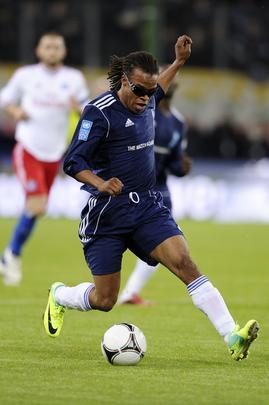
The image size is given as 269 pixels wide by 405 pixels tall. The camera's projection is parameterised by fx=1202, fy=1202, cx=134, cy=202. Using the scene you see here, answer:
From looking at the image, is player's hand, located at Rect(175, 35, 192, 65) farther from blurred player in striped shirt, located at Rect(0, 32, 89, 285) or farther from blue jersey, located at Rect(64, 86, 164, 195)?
blurred player in striped shirt, located at Rect(0, 32, 89, 285)

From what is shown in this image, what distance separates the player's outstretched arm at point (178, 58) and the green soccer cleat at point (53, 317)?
180cm

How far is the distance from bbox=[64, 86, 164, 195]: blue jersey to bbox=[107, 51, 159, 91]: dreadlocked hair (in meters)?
0.14

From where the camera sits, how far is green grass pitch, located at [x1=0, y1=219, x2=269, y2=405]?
7.09 m

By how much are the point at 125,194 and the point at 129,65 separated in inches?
36.9

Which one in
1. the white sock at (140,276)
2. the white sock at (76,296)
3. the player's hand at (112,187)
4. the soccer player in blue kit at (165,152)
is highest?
the player's hand at (112,187)

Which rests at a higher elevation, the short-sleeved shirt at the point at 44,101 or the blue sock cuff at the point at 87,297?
the blue sock cuff at the point at 87,297

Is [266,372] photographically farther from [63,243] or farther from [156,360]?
[63,243]

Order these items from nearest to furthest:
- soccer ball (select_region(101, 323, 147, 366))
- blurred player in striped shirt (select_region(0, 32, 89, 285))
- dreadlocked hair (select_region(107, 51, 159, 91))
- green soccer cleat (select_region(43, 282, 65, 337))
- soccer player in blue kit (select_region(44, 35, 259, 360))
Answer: soccer ball (select_region(101, 323, 147, 366)) < soccer player in blue kit (select_region(44, 35, 259, 360)) < dreadlocked hair (select_region(107, 51, 159, 91)) < green soccer cleat (select_region(43, 282, 65, 337)) < blurred player in striped shirt (select_region(0, 32, 89, 285))

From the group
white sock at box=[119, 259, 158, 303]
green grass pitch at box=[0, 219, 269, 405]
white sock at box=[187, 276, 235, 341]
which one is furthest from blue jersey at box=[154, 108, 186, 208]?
white sock at box=[187, 276, 235, 341]

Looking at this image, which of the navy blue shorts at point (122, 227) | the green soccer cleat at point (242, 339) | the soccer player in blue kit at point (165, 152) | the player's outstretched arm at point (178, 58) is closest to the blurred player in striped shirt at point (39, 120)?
the soccer player in blue kit at point (165, 152)

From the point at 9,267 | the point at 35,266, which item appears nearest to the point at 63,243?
the point at 35,266

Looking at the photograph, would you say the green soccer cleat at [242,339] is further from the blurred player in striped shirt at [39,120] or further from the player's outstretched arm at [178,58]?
the blurred player in striped shirt at [39,120]

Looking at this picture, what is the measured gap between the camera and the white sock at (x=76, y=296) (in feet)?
29.7

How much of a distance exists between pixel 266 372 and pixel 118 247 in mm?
1498
